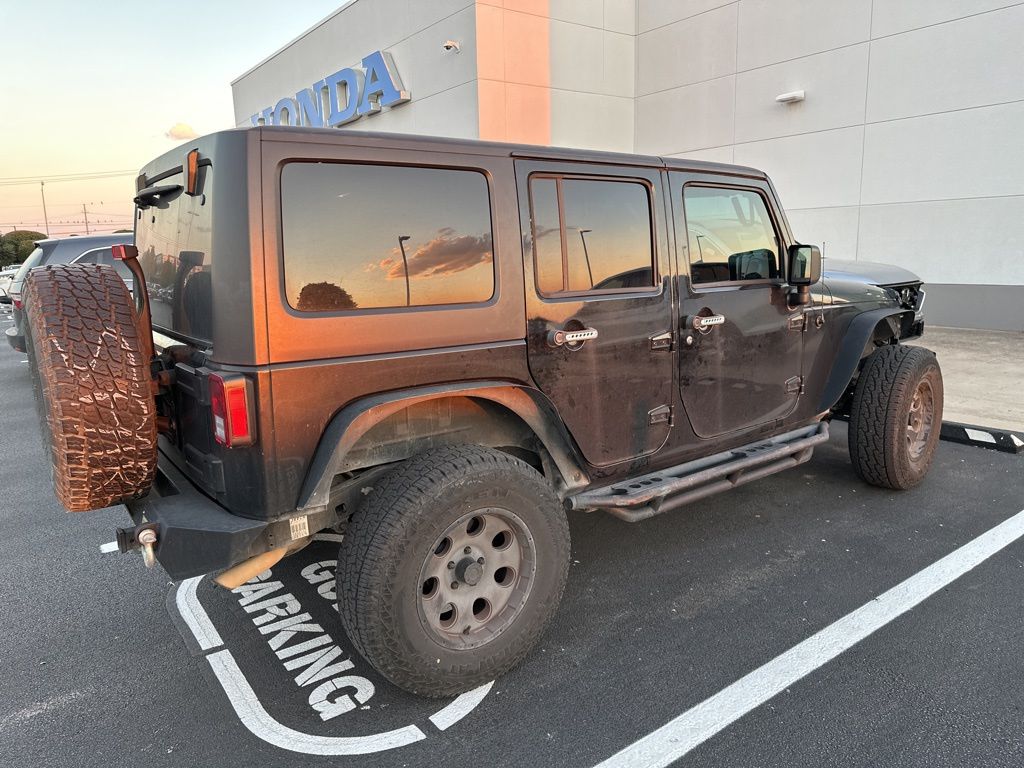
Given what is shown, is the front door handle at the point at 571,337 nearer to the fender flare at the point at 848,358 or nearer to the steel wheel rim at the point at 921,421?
the fender flare at the point at 848,358

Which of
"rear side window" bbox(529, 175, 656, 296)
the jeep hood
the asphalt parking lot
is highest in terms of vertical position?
"rear side window" bbox(529, 175, 656, 296)

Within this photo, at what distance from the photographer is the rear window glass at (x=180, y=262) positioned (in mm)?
2408

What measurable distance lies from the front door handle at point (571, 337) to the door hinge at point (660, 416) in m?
0.54

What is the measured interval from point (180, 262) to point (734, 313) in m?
2.60

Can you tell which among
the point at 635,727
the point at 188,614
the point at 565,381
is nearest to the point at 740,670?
the point at 635,727

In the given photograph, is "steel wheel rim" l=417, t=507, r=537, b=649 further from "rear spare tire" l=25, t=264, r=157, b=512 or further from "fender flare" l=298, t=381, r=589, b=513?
"rear spare tire" l=25, t=264, r=157, b=512

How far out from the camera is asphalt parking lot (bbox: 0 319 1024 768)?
2.33m

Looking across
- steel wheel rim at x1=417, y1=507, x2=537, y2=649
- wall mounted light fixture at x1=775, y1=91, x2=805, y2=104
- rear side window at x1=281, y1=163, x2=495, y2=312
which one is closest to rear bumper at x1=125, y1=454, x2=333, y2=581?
steel wheel rim at x1=417, y1=507, x2=537, y2=649

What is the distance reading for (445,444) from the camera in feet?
8.76

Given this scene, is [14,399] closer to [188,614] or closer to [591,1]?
[188,614]

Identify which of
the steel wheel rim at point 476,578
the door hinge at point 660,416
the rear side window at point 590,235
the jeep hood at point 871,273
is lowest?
the steel wheel rim at point 476,578

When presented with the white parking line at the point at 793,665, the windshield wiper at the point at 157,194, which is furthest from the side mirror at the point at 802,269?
the windshield wiper at the point at 157,194

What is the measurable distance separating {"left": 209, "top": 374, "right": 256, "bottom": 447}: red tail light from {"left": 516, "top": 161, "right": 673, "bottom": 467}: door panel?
44.1 inches

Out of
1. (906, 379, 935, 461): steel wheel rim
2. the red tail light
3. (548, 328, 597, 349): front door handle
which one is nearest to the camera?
the red tail light
